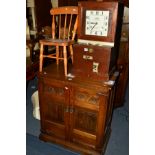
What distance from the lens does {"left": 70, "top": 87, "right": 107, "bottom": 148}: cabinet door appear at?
4.89ft

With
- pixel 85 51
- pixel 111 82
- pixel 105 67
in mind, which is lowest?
pixel 111 82

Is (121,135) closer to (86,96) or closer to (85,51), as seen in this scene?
(86,96)

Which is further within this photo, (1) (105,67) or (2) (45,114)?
(2) (45,114)

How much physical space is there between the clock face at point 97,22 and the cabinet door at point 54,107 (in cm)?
55

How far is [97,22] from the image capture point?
137 cm

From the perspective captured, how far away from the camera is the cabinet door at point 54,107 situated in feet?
5.33

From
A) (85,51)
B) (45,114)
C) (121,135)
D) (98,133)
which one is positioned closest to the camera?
(85,51)

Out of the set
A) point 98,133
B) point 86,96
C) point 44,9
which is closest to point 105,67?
point 86,96

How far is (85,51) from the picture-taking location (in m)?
1.45

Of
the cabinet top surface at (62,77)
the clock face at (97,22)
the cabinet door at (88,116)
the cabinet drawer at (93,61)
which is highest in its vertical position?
the clock face at (97,22)

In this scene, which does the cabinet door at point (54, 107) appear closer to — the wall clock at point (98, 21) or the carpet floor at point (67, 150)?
the carpet floor at point (67, 150)

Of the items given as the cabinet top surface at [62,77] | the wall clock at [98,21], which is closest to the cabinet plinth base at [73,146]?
the cabinet top surface at [62,77]
